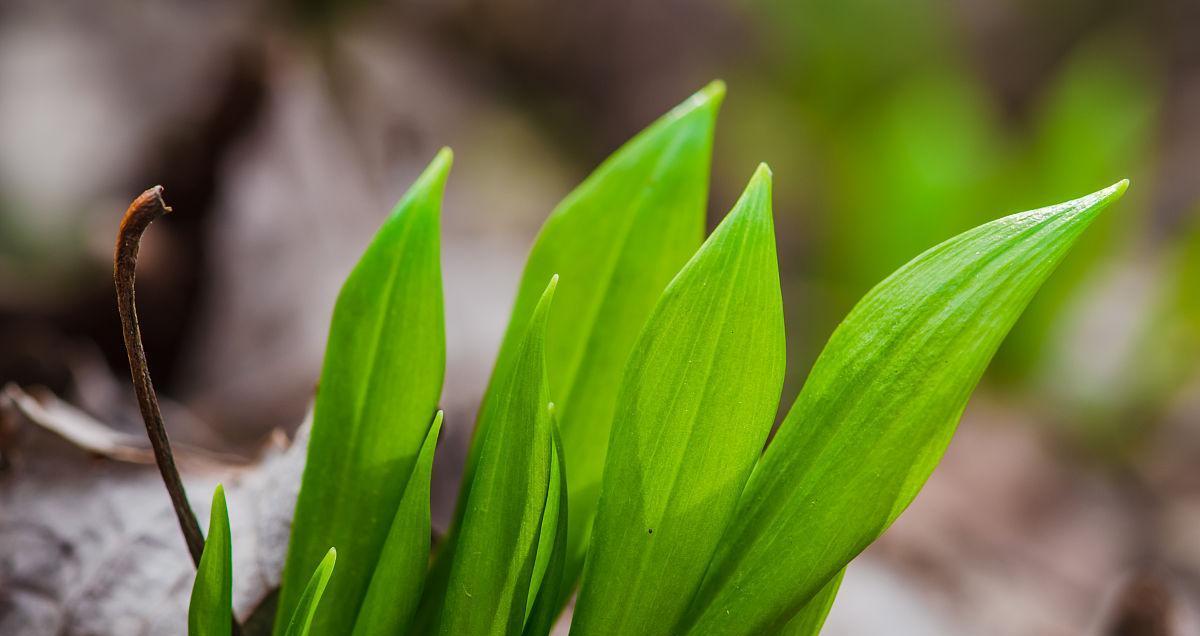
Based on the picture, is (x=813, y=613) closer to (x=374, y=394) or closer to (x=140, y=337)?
(x=374, y=394)

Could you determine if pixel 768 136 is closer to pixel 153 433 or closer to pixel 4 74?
pixel 4 74

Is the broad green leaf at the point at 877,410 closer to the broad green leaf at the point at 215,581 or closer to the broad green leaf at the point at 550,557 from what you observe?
the broad green leaf at the point at 550,557

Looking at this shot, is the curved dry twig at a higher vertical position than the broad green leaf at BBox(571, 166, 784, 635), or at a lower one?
lower

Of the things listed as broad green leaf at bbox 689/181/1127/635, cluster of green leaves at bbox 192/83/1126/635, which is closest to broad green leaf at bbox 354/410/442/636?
cluster of green leaves at bbox 192/83/1126/635

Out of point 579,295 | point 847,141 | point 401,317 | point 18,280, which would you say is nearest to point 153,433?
point 401,317

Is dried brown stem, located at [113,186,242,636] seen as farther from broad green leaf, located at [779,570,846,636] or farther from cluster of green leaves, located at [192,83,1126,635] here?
broad green leaf, located at [779,570,846,636]

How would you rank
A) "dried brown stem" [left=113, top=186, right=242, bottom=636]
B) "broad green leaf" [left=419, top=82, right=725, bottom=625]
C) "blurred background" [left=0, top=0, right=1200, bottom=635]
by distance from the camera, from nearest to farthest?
"dried brown stem" [left=113, top=186, right=242, bottom=636] → "broad green leaf" [left=419, top=82, right=725, bottom=625] → "blurred background" [left=0, top=0, right=1200, bottom=635]

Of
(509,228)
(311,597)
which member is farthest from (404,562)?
(509,228)
